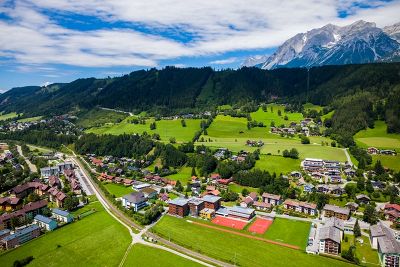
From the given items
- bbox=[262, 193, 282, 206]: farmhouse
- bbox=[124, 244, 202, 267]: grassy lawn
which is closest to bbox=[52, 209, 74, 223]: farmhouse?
bbox=[124, 244, 202, 267]: grassy lawn

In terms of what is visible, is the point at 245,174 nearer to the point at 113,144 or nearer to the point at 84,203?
the point at 84,203

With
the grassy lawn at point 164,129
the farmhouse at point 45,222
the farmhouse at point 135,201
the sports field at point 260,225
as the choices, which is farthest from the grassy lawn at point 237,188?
the grassy lawn at point 164,129

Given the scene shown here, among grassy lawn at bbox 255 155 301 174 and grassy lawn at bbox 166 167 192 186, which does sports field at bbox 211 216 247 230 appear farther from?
grassy lawn at bbox 255 155 301 174

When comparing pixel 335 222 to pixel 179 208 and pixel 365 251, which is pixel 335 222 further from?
pixel 179 208

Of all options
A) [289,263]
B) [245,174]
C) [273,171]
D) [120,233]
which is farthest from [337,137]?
[120,233]

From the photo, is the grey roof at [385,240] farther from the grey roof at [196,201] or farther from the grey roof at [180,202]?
the grey roof at [180,202]

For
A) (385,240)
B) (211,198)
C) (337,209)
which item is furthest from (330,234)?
(211,198)
